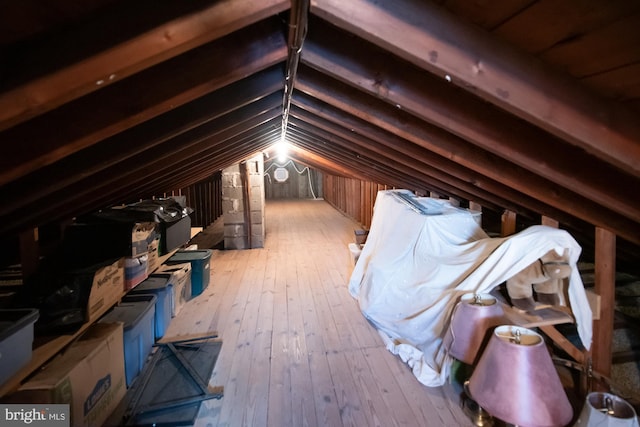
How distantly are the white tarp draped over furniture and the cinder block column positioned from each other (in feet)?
8.68

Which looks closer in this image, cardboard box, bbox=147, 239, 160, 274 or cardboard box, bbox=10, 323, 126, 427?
cardboard box, bbox=10, 323, 126, 427

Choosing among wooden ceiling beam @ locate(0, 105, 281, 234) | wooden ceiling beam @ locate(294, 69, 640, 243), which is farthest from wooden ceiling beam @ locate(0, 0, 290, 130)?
wooden ceiling beam @ locate(0, 105, 281, 234)

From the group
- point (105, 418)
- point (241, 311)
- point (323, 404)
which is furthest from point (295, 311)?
point (105, 418)

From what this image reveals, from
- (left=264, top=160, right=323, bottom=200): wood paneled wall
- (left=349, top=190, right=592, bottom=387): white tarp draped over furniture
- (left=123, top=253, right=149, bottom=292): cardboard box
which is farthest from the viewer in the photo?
(left=264, top=160, right=323, bottom=200): wood paneled wall

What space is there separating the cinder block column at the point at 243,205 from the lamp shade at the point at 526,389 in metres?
4.35

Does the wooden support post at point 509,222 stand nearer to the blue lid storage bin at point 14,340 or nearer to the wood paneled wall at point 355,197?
the wood paneled wall at point 355,197

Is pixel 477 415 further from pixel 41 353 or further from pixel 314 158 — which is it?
pixel 314 158

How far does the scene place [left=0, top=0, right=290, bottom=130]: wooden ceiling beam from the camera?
807mm

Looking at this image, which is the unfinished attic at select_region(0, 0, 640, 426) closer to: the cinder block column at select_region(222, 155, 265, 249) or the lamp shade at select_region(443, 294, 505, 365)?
the lamp shade at select_region(443, 294, 505, 365)

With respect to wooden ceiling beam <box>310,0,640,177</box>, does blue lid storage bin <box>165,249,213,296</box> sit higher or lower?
lower

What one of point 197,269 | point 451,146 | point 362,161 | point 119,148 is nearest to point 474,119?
point 451,146

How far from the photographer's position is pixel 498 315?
182 cm

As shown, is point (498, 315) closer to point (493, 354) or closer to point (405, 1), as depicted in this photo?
point (493, 354)

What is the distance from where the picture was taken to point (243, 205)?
17.7 ft
